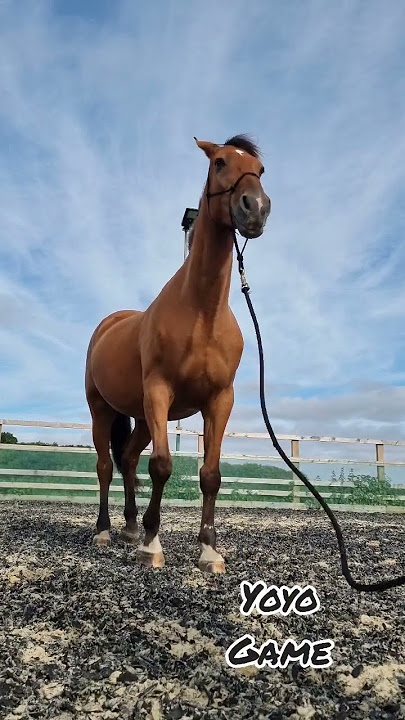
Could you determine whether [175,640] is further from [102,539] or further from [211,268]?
[102,539]

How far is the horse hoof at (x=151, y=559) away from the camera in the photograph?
11.9 feet

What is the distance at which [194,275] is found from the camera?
12.7ft

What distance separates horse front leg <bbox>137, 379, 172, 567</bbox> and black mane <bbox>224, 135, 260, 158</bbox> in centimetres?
178

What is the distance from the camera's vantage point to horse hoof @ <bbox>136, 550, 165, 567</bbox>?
3.62 meters

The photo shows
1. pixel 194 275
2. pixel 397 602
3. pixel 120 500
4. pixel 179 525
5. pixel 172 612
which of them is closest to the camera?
pixel 172 612

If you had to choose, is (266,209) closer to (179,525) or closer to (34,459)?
(179,525)

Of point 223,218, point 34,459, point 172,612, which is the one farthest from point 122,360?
point 34,459

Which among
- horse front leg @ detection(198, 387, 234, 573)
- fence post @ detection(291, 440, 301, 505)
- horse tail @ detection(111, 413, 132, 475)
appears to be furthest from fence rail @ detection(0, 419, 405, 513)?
horse front leg @ detection(198, 387, 234, 573)

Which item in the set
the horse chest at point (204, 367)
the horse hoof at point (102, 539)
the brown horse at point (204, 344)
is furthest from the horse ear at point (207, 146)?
the horse hoof at point (102, 539)

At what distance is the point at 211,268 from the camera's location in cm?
382

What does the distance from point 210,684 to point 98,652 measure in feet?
1.76

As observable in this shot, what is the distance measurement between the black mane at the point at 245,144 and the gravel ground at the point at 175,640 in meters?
2.92

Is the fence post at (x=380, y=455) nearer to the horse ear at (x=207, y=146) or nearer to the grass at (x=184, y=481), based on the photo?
the grass at (x=184, y=481)

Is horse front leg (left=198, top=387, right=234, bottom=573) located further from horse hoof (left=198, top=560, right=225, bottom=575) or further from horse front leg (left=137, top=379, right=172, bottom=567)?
horse front leg (left=137, top=379, right=172, bottom=567)
